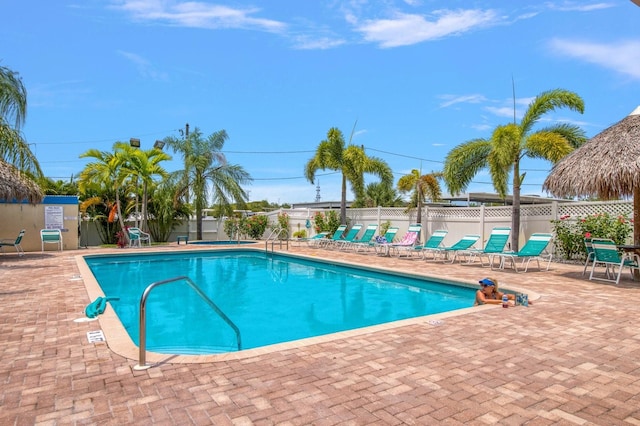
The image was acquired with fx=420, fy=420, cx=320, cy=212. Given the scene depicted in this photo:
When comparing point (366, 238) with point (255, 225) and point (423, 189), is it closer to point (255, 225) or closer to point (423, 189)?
point (423, 189)

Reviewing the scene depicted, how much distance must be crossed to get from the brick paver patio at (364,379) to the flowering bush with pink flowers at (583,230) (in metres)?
6.21

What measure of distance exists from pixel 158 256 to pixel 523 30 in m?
14.2

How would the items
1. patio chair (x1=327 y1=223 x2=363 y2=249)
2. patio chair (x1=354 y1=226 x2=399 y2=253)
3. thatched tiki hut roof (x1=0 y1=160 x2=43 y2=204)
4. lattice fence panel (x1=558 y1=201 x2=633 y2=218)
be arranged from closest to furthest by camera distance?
lattice fence panel (x1=558 y1=201 x2=633 y2=218)
thatched tiki hut roof (x1=0 y1=160 x2=43 y2=204)
patio chair (x1=354 y1=226 x2=399 y2=253)
patio chair (x1=327 y1=223 x2=363 y2=249)

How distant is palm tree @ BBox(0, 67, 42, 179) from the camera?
1062 centimetres

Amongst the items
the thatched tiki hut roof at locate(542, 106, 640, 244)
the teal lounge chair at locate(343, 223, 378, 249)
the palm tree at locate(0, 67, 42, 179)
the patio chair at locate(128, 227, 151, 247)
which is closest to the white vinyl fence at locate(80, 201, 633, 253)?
the teal lounge chair at locate(343, 223, 378, 249)

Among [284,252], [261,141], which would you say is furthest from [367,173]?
[261,141]

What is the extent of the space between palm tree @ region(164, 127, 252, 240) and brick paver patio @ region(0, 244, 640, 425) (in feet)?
50.4

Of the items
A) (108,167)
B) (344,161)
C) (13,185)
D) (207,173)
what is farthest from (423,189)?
(13,185)

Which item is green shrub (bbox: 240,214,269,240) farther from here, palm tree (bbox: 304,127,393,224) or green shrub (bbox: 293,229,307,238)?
palm tree (bbox: 304,127,393,224)

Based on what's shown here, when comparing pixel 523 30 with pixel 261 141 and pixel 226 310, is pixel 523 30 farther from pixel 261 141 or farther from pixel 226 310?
pixel 261 141

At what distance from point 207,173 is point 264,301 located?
44.1 feet

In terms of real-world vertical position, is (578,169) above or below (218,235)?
above

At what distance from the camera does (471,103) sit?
22.4 meters

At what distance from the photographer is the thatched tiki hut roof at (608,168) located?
8.48 meters
